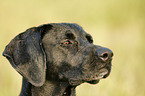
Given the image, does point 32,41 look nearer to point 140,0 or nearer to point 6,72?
point 6,72

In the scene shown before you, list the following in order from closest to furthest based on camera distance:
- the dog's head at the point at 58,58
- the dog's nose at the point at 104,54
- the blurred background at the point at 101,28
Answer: the dog's nose at the point at 104,54 < the dog's head at the point at 58,58 < the blurred background at the point at 101,28

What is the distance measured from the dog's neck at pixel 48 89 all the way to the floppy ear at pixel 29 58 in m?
0.24

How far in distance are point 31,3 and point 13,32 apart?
2449mm

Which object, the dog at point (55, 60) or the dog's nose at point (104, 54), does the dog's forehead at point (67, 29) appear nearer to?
the dog at point (55, 60)

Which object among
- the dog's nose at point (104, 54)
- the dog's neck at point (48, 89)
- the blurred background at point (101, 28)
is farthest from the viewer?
the blurred background at point (101, 28)

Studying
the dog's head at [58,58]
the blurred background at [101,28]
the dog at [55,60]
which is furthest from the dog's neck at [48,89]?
the blurred background at [101,28]

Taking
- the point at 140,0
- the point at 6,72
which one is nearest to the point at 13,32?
the point at 6,72

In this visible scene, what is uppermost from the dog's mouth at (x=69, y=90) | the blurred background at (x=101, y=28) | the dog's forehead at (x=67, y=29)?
the dog's forehead at (x=67, y=29)

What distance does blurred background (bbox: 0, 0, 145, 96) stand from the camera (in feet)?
21.4

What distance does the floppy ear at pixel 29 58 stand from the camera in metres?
3.82

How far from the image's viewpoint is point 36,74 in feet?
12.5

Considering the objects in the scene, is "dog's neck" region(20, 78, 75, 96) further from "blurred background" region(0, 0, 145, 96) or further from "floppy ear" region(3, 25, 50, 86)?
"blurred background" region(0, 0, 145, 96)

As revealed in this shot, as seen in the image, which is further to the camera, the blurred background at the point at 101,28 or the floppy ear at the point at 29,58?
the blurred background at the point at 101,28

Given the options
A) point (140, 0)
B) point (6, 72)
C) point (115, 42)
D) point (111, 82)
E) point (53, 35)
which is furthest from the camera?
point (140, 0)
